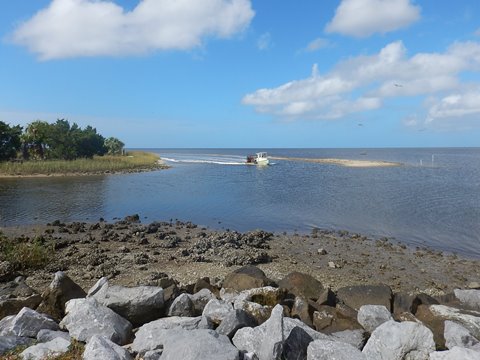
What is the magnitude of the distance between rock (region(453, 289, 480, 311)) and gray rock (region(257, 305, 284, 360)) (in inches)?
255

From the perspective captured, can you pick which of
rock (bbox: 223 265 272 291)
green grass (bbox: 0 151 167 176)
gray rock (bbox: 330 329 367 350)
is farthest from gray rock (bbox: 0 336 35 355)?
green grass (bbox: 0 151 167 176)

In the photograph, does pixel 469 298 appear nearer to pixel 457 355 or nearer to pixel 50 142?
pixel 457 355

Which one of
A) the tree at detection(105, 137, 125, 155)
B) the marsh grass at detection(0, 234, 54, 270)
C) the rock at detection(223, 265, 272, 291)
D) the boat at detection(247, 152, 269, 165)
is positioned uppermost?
the tree at detection(105, 137, 125, 155)

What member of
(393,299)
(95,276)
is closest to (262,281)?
(393,299)

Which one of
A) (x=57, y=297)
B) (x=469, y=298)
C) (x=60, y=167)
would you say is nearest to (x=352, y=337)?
(x=469, y=298)

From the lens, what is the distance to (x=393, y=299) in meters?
9.77

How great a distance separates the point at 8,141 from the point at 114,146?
40.6m

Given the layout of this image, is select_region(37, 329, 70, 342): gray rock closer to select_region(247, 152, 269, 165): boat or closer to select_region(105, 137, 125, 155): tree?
A: select_region(247, 152, 269, 165): boat

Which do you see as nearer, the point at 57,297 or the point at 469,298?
the point at 57,297

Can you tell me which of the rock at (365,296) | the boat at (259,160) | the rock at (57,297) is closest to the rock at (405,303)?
the rock at (365,296)

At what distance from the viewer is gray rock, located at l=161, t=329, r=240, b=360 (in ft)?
19.0

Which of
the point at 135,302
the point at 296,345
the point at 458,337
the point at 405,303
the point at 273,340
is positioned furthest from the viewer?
the point at 405,303

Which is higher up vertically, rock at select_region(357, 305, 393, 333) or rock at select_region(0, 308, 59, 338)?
rock at select_region(0, 308, 59, 338)

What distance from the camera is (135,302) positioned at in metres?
8.23
